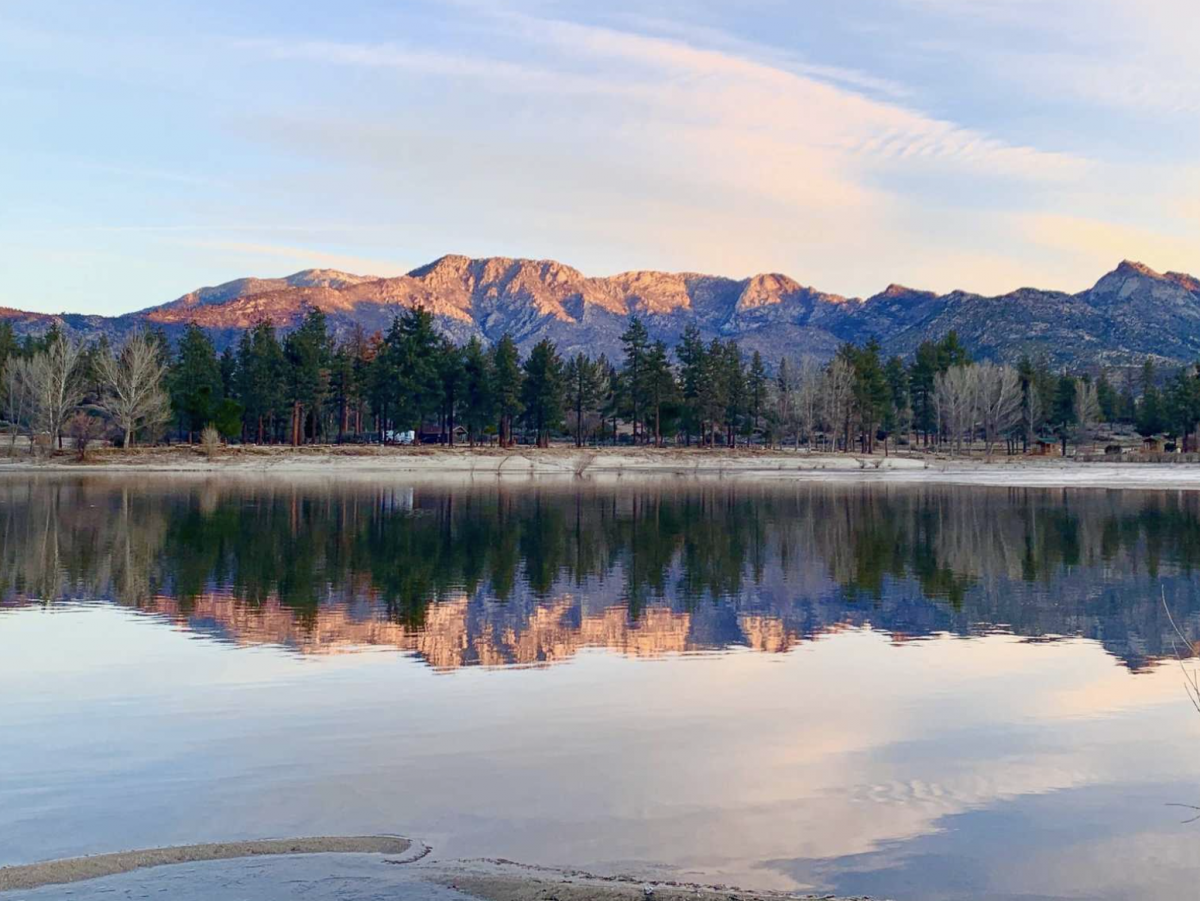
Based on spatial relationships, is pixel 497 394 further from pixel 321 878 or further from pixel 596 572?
pixel 321 878

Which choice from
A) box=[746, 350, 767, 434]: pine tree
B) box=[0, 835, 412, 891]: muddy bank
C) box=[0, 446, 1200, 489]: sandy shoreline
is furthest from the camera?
box=[746, 350, 767, 434]: pine tree

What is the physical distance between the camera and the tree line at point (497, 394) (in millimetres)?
115938

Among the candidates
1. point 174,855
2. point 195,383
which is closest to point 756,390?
point 195,383

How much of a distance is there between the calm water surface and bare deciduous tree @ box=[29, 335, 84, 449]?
7296 cm

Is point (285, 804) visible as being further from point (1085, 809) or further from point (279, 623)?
point (279, 623)

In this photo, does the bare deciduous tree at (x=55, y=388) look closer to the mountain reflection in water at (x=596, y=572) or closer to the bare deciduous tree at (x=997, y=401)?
the mountain reflection in water at (x=596, y=572)

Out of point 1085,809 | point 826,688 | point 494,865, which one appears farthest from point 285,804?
point 826,688

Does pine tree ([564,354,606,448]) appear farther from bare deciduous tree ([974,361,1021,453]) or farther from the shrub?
bare deciduous tree ([974,361,1021,453])

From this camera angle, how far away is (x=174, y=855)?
986 centimetres

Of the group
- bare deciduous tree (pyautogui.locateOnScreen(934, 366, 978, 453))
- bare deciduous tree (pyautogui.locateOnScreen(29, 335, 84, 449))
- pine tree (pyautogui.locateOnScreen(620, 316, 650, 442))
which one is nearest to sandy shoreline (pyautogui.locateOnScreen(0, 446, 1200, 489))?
bare deciduous tree (pyautogui.locateOnScreen(29, 335, 84, 449))

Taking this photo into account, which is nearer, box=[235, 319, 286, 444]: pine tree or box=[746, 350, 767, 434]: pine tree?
box=[235, 319, 286, 444]: pine tree

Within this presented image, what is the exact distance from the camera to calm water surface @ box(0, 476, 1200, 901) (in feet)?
35.6

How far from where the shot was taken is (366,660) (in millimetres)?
20156

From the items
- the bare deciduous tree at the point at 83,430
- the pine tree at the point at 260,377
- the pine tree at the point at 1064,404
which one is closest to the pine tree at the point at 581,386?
the pine tree at the point at 260,377
